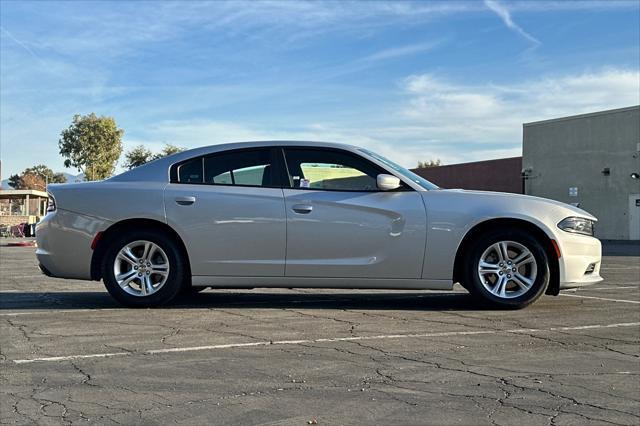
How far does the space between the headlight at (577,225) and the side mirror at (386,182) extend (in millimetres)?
1628

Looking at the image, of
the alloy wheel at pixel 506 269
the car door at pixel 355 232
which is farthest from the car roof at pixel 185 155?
the alloy wheel at pixel 506 269

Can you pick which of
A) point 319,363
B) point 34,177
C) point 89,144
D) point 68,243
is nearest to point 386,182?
point 319,363

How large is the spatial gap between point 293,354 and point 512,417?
170 cm

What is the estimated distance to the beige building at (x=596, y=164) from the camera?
112 feet

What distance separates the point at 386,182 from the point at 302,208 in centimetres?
84

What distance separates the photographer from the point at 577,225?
6.57 meters

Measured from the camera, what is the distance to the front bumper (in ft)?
21.0

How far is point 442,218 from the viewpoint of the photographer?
→ 6.39 m

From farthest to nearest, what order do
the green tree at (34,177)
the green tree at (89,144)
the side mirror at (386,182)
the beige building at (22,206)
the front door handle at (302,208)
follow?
1. the green tree at (34,177)
2. the green tree at (89,144)
3. the beige building at (22,206)
4. the front door handle at (302,208)
5. the side mirror at (386,182)

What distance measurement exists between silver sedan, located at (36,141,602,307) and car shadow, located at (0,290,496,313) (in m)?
0.38

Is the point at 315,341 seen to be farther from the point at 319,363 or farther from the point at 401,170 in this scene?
the point at 401,170

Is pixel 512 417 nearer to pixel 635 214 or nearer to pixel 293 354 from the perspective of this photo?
pixel 293 354

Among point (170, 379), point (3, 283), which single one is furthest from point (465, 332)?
point (3, 283)

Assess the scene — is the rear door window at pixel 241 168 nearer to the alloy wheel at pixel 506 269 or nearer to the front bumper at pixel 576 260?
the alloy wheel at pixel 506 269
